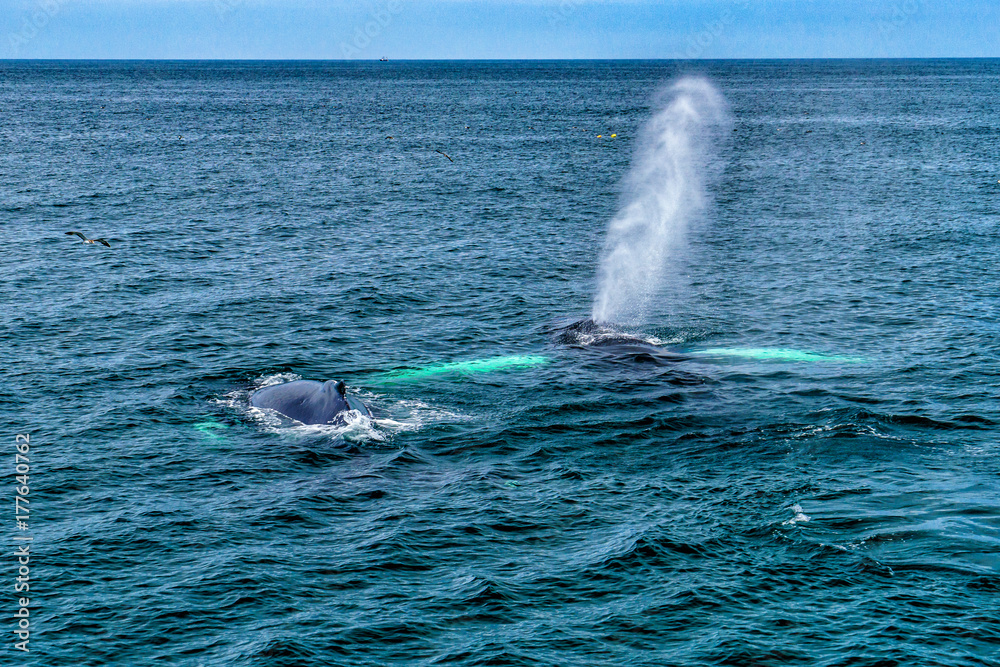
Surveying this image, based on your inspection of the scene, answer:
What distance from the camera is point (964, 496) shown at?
1298 inches

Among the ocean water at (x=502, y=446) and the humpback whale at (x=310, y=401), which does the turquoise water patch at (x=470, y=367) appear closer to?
the ocean water at (x=502, y=446)

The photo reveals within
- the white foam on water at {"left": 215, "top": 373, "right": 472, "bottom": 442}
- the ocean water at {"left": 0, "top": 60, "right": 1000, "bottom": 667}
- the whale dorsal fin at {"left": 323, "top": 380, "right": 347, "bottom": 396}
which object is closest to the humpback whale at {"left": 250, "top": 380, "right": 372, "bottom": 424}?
the whale dorsal fin at {"left": 323, "top": 380, "right": 347, "bottom": 396}

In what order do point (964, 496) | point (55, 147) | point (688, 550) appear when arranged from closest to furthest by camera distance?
1. point (688, 550)
2. point (964, 496)
3. point (55, 147)

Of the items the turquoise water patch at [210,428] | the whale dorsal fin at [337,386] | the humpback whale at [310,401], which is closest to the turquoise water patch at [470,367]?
the humpback whale at [310,401]

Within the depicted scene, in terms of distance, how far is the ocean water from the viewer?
86.5 feet

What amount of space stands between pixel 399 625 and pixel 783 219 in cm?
6871

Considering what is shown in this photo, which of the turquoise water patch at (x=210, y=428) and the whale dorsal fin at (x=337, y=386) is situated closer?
the whale dorsal fin at (x=337, y=386)

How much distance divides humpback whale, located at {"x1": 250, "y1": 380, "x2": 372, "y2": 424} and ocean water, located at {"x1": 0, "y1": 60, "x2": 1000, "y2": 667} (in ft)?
2.42

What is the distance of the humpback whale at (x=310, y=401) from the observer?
38.8 m

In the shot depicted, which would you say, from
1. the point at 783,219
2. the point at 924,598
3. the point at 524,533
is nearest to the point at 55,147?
the point at 783,219

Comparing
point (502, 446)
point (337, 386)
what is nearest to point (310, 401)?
point (337, 386)

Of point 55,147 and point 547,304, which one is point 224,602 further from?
point 55,147

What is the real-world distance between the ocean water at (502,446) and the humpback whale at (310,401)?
0.74 meters

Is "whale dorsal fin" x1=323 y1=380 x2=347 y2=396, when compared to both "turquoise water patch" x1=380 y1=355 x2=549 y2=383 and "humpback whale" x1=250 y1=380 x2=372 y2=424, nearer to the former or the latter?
"humpback whale" x1=250 y1=380 x2=372 y2=424
